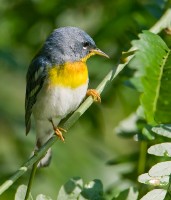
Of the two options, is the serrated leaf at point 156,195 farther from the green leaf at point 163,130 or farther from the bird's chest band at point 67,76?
the bird's chest band at point 67,76

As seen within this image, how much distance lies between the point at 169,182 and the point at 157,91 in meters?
0.47

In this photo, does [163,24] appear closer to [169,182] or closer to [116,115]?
[169,182]

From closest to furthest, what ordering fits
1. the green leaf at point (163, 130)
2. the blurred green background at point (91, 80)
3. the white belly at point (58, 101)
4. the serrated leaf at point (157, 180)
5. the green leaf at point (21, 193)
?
the serrated leaf at point (157, 180), the green leaf at point (163, 130), the green leaf at point (21, 193), the white belly at point (58, 101), the blurred green background at point (91, 80)

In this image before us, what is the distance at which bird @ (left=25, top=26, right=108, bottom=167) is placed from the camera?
3094 mm

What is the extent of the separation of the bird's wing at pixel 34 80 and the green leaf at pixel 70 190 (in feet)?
3.41

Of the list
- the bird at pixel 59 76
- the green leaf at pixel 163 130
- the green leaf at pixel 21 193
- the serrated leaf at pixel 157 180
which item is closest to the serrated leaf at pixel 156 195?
the serrated leaf at pixel 157 180

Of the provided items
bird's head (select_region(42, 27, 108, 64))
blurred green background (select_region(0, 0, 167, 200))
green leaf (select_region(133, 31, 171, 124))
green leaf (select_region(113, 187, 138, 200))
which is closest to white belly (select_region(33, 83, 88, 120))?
bird's head (select_region(42, 27, 108, 64))

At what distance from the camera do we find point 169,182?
6.10ft

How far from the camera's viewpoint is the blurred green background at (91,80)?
139 inches

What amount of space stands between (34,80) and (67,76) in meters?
0.20

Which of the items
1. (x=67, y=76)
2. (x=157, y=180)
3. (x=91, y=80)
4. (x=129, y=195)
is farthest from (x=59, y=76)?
(x=157, y=180)

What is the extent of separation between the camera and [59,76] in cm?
311

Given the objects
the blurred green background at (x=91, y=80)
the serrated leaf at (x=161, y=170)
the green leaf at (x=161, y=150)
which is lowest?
the blurred green background at (x=91, y=80)

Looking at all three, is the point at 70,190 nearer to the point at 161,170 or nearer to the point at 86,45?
the point at 161,170
